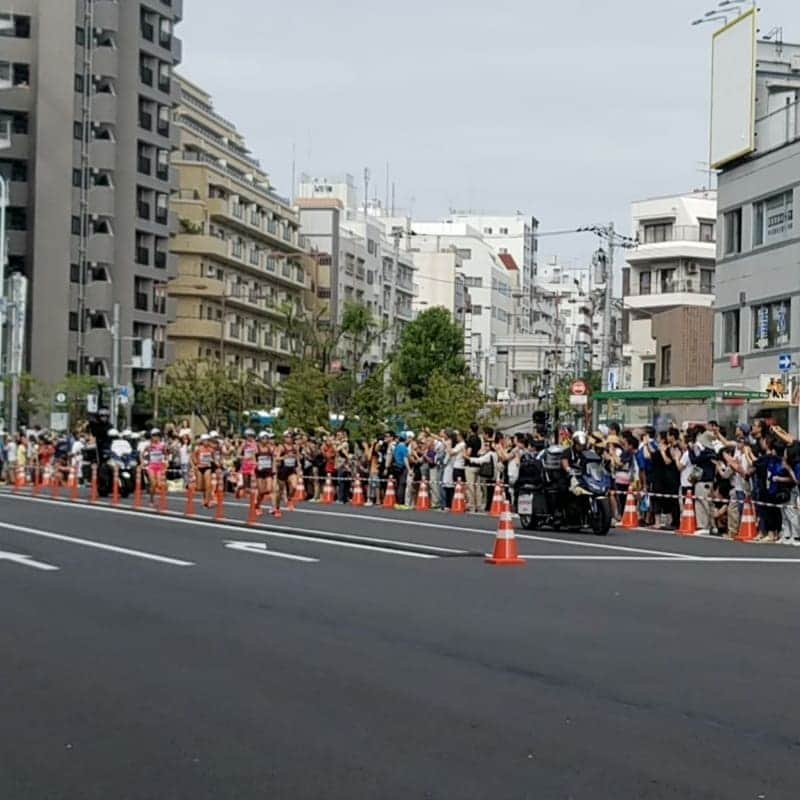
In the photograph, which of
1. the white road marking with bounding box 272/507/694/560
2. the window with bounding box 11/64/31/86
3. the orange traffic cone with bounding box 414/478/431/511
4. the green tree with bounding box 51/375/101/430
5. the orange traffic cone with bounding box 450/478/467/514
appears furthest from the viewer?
the window with bounding box 11/64/31/86

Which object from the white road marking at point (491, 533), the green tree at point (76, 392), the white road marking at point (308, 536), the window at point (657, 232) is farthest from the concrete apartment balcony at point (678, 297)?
the white road marking at point (308, 536)

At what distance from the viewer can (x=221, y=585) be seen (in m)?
17.1

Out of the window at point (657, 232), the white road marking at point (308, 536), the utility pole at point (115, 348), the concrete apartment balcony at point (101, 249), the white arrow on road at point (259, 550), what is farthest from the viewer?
the window at point (657, 232)

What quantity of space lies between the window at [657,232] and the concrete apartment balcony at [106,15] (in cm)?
2992

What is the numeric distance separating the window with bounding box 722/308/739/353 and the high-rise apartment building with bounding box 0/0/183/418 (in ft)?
115

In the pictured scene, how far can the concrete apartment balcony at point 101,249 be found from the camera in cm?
8281

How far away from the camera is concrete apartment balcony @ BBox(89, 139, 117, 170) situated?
82.9 meters

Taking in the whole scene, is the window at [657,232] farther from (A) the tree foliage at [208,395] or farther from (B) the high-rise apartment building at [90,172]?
(B) the high-rise apartment building at [90,172]

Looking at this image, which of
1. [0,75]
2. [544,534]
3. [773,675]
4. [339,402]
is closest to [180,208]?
[0,75]

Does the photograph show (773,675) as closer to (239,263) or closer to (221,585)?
(221,585)

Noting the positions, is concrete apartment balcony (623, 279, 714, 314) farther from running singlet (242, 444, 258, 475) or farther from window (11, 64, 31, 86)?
running singlet (242, 444, 258, 475)

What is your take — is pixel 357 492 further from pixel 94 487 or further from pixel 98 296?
pixel 98 296

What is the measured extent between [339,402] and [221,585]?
152 feet

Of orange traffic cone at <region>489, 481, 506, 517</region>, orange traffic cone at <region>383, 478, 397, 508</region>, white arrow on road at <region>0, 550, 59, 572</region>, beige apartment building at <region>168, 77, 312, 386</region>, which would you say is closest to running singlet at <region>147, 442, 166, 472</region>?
orange traffic cone at <region>383, 478, 397, 508</region>
